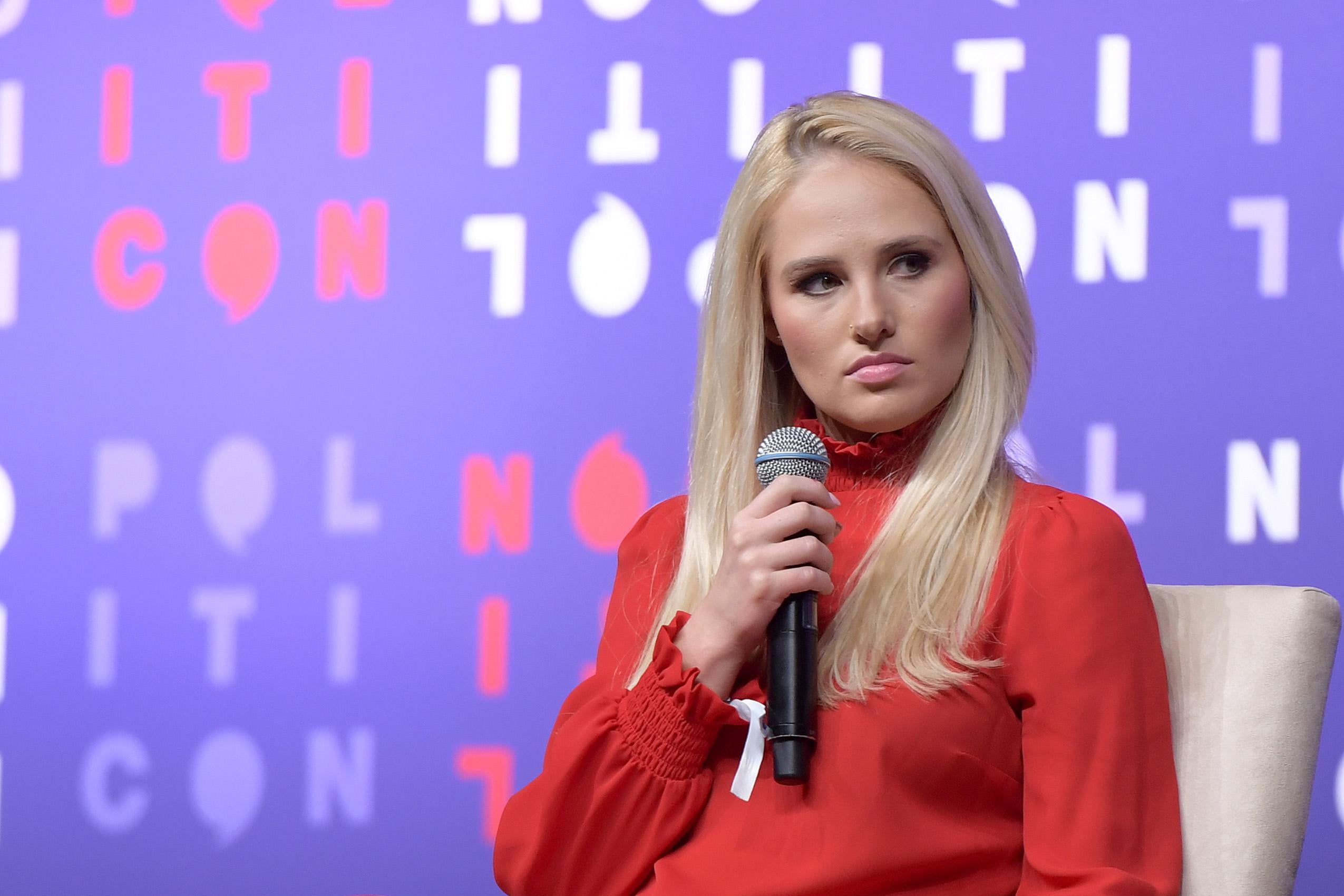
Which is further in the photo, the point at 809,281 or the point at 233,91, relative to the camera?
the point at 233,91

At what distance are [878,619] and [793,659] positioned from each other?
16 centimetres

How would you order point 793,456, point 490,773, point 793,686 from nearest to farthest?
point 793,686
point 793,456
point 490,773

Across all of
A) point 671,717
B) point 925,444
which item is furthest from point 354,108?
point 671,717

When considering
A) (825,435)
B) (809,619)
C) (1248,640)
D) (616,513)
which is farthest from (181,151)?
(1248,640)

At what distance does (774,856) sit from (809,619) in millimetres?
215

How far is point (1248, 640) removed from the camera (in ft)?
4.30

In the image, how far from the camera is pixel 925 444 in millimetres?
1435

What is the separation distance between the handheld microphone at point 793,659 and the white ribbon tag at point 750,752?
0.02m

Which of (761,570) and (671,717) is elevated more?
(761,570)

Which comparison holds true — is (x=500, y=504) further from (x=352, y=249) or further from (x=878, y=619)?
(x=878, y=619)

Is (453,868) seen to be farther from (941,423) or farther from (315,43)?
(315,43)

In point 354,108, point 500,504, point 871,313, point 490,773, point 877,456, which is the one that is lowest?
point 490,773

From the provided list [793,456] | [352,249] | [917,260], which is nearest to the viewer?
[793,456]

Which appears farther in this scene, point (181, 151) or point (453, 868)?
point (181, 151)
